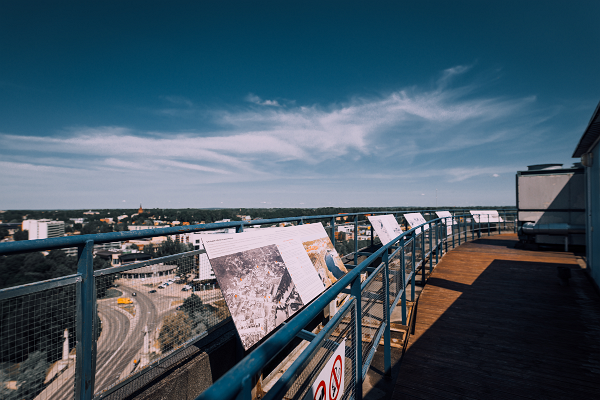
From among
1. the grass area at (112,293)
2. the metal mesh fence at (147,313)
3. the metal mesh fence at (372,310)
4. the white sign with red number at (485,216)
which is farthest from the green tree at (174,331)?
the white sign with red number at (485,216)

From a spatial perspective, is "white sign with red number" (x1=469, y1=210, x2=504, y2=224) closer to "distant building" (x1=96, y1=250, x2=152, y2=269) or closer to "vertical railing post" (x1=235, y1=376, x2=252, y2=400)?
"distant building" (x1=96, y1=250, x2=152, y2=269)

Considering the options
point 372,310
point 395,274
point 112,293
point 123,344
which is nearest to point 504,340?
point 395,274

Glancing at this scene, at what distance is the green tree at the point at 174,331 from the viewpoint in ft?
8.11

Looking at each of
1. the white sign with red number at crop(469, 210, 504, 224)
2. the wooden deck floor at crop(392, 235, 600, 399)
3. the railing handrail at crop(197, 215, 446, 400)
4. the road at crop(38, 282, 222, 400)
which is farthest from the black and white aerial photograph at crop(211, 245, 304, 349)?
the white sign with red number at crop(469, 210, 504, 224)

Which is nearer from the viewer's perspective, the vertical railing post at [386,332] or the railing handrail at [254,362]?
the railing handrail at [254,362]

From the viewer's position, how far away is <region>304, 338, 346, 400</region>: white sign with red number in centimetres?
145

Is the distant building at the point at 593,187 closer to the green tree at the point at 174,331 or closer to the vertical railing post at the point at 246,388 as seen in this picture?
the vertical railing post at the point at 246,388

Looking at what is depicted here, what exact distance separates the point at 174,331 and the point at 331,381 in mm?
1642

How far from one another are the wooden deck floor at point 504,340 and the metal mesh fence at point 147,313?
2.32m

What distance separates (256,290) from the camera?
8.29 feet

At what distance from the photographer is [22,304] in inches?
66.1

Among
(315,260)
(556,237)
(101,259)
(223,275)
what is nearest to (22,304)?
(101,259)

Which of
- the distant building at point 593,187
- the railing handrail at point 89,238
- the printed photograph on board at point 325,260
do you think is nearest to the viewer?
the railing handrail at point 89,238

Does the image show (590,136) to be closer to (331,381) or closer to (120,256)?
(331,381)
